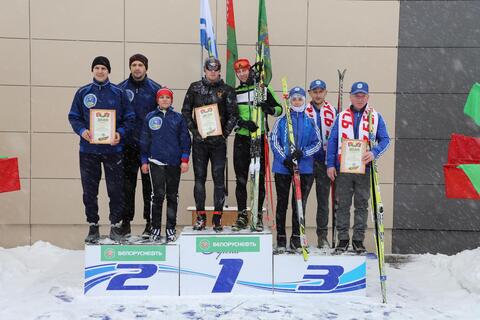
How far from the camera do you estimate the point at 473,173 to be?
5828 mm

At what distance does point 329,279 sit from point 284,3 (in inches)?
161

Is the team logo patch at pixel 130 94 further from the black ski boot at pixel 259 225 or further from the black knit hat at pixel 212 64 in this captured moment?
the black ski boot at pixel 259 225

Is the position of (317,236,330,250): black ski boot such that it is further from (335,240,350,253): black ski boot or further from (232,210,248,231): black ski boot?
(232,210,248,231): black ski boot

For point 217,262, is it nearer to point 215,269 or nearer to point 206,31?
point 215,269

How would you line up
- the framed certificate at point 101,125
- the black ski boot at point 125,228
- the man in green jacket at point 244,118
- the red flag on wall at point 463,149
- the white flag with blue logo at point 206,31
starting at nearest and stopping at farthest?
the framed certificate at point 101,125 < the man in green jacket at point 244,118 < the black ski boot at point 125,228 < the white flag with blue logo at point 206,31 < the red flag on wall at point 463,149

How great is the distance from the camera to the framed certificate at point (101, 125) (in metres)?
4.73

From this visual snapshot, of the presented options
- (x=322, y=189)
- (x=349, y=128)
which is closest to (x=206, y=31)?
(x=349, y=128)

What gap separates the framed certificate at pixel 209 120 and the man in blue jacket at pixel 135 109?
65cm

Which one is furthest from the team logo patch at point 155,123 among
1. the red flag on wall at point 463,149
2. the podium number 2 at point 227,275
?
the red flag on wall at point 463,149

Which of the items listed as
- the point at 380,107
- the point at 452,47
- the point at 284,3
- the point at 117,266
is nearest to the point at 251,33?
the point at 284,3

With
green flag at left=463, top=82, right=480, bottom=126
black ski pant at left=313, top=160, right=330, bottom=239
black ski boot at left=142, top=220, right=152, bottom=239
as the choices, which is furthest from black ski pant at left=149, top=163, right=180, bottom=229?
green flag at left=463, top=82, right=480, bottom=126

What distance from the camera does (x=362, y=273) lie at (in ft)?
15.8

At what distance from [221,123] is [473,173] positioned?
10.5 feet

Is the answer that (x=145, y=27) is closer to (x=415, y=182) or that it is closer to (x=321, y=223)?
(x=321, y=223)
